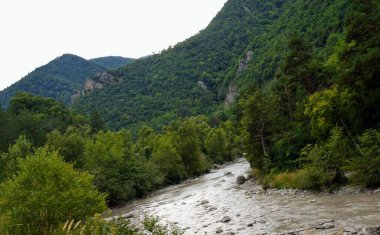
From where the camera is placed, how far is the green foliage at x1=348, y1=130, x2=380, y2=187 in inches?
1171

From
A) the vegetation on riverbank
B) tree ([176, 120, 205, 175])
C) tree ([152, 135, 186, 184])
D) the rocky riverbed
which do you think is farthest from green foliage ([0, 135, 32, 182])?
tree ([176, 120, 205, 175])

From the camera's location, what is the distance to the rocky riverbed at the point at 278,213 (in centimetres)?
2083

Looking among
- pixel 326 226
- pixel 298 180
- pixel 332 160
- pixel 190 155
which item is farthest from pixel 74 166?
pixel 326 226

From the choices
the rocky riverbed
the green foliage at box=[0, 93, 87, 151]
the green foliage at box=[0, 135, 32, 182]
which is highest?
the green foliage at box=[0, 93, 87, 151]

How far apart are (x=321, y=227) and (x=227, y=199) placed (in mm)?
19812

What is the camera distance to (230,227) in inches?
991

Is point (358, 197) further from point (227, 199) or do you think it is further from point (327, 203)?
point (227, 199)

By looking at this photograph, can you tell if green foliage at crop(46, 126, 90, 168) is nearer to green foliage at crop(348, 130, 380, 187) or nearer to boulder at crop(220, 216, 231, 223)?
boulder at crop(220, 216, 231, 223)

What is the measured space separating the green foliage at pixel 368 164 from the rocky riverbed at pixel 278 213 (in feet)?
3.76

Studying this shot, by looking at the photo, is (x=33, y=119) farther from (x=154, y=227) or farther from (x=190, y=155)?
(x=154, y=227)

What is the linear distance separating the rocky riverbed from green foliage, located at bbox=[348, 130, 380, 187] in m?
1.15

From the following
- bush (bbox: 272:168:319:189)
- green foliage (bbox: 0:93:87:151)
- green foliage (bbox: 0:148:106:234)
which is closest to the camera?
green foliage (bbox: 0:148:106:234)

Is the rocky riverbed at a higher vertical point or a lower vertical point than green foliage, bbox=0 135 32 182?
lower

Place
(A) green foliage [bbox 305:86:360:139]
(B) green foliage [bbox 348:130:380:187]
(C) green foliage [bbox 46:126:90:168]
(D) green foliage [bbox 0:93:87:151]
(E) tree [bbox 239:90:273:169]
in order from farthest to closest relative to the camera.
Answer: (D) green foliage [bbox 0:93:87:151]
(C) green foliage [bbox 46:126:90:168]
(E) tree [bbox 239:90:273:169]
(A) green foliage [bbox 305:86:360:139]
(B) green foliage [bbox 348:130:380:187]
